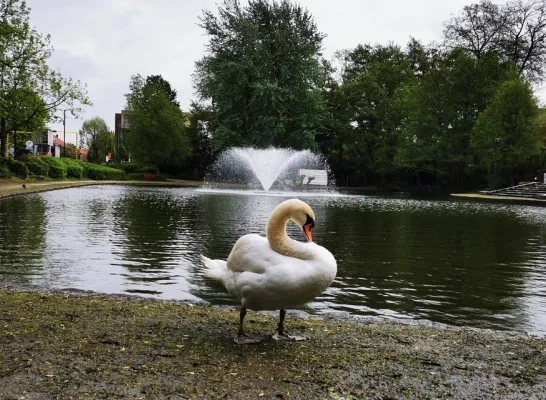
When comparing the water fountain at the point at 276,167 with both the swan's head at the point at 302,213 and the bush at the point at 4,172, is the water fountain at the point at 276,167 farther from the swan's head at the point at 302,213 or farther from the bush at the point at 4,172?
the swan's head at the point at 302,213

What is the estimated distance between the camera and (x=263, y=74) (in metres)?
56.2

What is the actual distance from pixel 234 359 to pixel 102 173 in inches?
2523

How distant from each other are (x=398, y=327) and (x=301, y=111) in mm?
54243

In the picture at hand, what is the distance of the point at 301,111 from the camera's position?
60.1 metres

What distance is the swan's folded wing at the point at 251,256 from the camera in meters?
5.44

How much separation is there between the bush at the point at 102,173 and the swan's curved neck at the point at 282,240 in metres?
61.9

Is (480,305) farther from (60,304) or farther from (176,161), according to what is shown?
(176,161)

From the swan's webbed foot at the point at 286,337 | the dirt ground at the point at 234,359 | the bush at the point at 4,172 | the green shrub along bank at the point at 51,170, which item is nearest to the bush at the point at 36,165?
the green shrub along bank at the point at 51,170

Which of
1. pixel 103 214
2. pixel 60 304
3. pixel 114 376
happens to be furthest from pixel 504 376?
pixel 103 214

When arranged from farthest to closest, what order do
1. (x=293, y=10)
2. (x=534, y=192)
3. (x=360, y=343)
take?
(x=293, y=10), (x=534, y=192), (x=360, y=343)

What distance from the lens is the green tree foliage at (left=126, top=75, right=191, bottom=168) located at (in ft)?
249

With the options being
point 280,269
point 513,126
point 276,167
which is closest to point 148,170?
point 276,167

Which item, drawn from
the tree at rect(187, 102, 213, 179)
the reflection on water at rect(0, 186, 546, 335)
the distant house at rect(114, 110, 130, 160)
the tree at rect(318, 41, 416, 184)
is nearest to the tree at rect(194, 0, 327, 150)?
the tree at rect(318, 41, 416, 184)

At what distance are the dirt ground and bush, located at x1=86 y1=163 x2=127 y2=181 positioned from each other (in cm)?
5997
